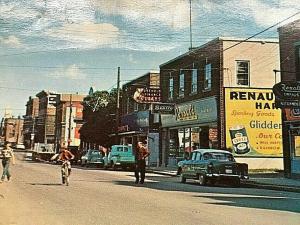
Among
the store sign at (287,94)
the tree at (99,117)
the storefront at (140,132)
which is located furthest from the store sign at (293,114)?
the tree at (99,117)

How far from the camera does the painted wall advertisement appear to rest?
26.1 meters

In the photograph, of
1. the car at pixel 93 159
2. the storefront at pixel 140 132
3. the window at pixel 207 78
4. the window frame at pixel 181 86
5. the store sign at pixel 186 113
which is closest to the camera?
the window at pixel 207 78

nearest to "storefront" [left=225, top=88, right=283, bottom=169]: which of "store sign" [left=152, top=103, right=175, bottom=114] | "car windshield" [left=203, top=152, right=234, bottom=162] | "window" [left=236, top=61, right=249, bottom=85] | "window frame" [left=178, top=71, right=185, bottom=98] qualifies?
"window" [left=236, top=61, right=249, bottom=85]

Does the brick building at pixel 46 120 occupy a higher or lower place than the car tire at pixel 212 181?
higher

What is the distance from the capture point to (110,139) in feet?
158

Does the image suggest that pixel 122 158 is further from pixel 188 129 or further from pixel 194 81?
pixel 194 81

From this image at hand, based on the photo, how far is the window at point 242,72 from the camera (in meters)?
26.5

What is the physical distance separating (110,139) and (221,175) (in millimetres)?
30888

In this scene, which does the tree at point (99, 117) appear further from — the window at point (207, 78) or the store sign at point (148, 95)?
the window at point (207, 78)

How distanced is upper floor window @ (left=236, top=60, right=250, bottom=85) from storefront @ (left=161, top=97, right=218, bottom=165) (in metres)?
1.86

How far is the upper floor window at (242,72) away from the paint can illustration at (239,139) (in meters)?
2.61

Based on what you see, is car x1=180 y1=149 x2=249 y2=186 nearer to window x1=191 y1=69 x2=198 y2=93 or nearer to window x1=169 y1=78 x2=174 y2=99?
window x1=191 y1=69 x2=198 y2=93

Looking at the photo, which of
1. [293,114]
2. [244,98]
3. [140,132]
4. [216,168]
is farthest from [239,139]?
[140,132]

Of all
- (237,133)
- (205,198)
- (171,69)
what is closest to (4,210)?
(205,198)
